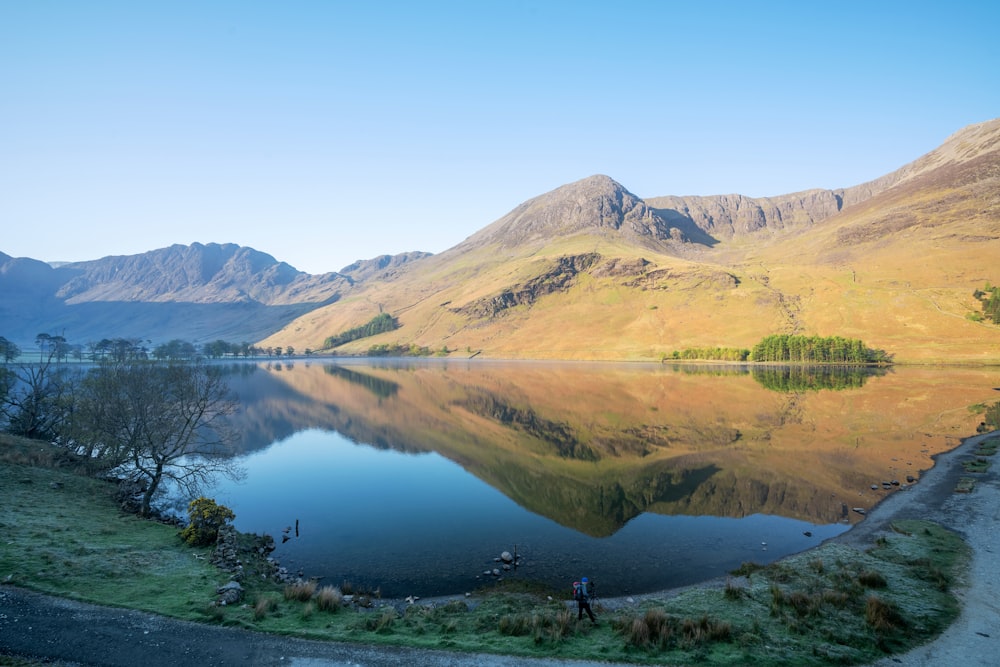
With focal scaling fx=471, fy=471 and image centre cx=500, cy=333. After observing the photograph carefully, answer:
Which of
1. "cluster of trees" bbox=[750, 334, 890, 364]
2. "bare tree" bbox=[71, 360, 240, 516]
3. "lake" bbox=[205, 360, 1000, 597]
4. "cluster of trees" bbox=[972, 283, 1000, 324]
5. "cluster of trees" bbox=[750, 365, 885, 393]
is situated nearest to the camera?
"lake" bbox=[205, 360, 1000, 597]

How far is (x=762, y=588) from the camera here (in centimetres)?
2361

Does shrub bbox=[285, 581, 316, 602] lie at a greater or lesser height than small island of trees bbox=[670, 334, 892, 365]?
lesser

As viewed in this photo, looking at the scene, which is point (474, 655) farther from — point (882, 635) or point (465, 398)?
point (465, 398)

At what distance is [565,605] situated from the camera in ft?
72.6

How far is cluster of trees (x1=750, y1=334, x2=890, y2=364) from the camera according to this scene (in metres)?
172

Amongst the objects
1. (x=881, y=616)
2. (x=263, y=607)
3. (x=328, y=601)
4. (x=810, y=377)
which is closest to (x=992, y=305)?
(x=810, y=377)

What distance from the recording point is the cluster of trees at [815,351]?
17188 centimetres

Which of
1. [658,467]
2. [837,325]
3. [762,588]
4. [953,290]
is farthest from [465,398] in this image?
[953,290]

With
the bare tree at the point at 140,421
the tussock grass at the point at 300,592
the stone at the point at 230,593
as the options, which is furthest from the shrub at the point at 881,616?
the bare tree at the point at 140,421

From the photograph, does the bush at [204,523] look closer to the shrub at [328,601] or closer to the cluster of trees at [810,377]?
the shrub at [328,601]

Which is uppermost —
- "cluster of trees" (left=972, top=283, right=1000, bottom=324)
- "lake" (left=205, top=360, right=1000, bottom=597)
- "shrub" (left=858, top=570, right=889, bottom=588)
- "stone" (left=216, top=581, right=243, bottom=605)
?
"cluster of trees" (left=972, top=283, right=1000, bottom=324)

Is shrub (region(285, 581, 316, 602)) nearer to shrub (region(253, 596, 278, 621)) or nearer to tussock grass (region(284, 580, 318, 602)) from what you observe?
tussock grass (region(284, 580, 318, 602))

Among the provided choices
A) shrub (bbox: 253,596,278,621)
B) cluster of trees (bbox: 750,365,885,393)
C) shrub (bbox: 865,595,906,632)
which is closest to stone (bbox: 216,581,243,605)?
→ shrub (bbox: 253,596,278,621)

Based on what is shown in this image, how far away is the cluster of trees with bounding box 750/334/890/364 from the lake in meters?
67.8
